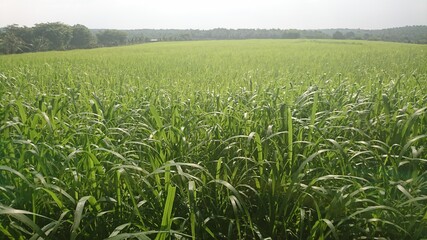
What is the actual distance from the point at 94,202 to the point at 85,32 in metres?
55.5

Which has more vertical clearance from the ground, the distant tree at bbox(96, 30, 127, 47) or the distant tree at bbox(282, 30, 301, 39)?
the distant tree at bbox(282, 30, 301, 39)

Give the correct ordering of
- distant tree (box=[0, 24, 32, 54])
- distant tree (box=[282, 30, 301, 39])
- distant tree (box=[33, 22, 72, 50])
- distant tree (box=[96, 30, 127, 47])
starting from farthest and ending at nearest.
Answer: distant tree (box=[282, 30, 301, 39]), distant tree (box=[96, 30, 127, 47]), distant tree (box=[33, 22, 72, 50]), distant tree (box=[0, 24, 32, 54])

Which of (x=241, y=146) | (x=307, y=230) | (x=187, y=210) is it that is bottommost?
(x=307, y=230)

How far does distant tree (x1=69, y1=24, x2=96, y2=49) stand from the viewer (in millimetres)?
47219

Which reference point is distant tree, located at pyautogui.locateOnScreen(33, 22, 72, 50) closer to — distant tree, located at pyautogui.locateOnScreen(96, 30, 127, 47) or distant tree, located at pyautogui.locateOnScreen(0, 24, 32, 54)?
distant tree, located at pyautogui.locateOnScreen(0, 24, 32, 54)

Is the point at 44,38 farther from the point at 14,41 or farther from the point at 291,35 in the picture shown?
the point at 291,35

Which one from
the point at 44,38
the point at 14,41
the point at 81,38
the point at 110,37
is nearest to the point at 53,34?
the point at 44,38

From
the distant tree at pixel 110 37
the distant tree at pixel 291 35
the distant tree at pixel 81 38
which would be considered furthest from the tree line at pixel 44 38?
the distant tree at pixel 291 35

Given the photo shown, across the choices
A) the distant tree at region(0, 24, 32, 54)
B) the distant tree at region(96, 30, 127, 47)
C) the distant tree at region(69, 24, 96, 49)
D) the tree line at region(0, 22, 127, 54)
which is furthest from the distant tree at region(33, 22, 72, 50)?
the distant tree at region(96, 30, 127, 47)

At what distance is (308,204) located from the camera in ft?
5.36

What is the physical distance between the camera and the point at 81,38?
160 ft

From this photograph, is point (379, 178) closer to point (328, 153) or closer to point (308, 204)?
point (328, 153)

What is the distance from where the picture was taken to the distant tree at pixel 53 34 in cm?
3838

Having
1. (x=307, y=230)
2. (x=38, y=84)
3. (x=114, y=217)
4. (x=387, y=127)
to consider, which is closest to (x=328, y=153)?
(x=307, y=230)
